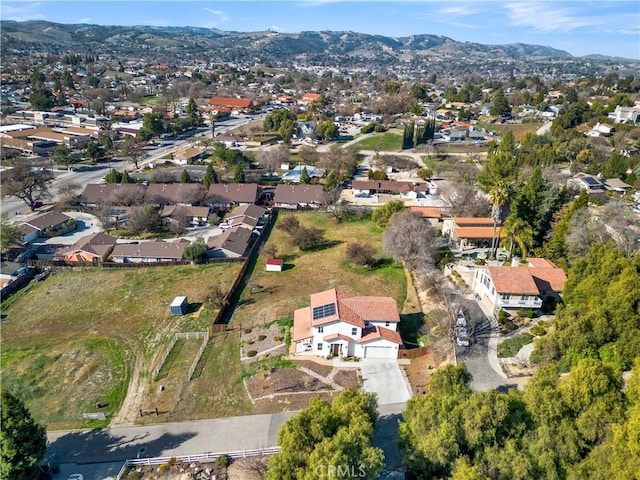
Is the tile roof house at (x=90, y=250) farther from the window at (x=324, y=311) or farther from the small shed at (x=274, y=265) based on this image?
the window at (x=324, y=311)

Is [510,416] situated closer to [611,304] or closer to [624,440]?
[624,440]

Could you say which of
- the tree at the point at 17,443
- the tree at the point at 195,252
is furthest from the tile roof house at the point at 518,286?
the tree at the point at 17,443

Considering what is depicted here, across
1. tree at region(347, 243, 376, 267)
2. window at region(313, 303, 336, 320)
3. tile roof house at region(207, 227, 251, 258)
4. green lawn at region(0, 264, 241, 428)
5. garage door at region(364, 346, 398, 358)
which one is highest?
window at region(313, 303, 336, 320)

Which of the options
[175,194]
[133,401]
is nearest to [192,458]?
[133,401]

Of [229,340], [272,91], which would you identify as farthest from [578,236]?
[272,91]

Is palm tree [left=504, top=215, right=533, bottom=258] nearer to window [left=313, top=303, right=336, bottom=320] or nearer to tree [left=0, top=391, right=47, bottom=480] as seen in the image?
window [left=313, top=303, right=336, bottom=320]

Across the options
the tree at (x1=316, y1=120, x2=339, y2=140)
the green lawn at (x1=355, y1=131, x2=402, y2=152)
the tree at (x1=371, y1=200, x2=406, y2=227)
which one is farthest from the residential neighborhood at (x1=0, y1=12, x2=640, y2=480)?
the tree at (x1=316, y1=120, x2=339, y2=140)
